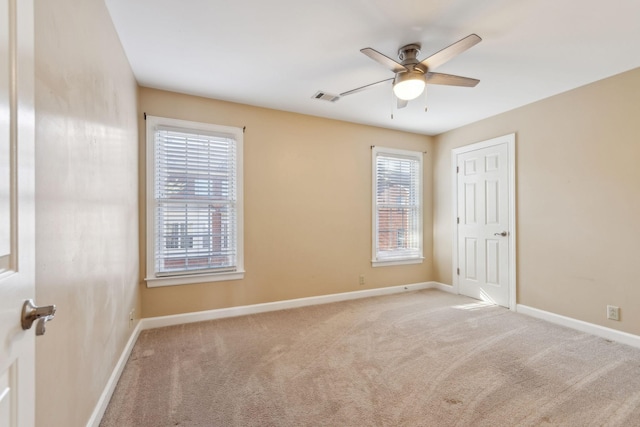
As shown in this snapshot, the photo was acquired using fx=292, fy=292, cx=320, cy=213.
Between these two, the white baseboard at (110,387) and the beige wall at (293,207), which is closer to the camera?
the white baseboard at (110,387)

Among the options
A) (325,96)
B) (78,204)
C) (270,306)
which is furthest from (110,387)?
(325,96)

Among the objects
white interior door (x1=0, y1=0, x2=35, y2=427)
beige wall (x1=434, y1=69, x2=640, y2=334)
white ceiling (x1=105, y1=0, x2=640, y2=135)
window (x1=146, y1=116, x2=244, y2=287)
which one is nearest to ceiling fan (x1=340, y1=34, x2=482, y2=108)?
white ceiling (x1=105, y1=0, x2=640, y2=135)

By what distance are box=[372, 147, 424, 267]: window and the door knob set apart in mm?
3961

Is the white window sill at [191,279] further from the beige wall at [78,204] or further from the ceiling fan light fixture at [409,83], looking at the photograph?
the ceiling fan light fixture at [409,83]

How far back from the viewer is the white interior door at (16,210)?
68cm

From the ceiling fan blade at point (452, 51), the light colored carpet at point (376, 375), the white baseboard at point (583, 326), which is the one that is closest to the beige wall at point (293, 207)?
the light colored carpet at point (376, 375)

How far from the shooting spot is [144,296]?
10.3 ft

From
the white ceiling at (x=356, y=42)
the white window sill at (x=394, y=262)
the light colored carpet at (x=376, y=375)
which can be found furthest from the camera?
the white window sill at (x=394, y=262)

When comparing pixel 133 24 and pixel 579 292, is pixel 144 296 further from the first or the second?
pixel 579 292

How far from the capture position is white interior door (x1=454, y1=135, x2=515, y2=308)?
3.82 metres

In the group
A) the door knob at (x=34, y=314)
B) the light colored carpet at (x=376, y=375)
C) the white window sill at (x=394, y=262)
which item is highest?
the door knob at (x=34, y=314)

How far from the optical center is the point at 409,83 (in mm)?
2295

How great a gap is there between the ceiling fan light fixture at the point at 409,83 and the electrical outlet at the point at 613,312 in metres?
2.87

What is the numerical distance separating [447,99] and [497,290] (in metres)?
2.60
